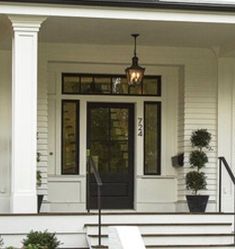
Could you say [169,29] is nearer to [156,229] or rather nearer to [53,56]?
[53,56]

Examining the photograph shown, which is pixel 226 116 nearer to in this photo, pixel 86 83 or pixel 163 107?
pixel 163 107

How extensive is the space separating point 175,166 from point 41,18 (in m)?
4.50

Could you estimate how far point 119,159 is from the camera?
46.6ft

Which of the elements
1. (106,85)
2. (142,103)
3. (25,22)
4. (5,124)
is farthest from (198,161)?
(25,22)

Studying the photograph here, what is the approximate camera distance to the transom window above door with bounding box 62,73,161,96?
13.9m

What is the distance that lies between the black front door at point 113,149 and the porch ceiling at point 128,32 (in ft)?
4.50

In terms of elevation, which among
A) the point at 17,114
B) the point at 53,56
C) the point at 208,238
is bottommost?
the point at 208,238

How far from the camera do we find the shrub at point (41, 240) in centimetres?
980

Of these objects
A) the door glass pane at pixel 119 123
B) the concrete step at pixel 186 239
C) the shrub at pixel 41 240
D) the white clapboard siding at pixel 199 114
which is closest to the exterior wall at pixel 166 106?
the white clapboard siding at pixel 199 114

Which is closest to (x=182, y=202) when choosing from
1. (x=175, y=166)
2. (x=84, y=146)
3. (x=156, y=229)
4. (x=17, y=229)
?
(x=175, y=166)

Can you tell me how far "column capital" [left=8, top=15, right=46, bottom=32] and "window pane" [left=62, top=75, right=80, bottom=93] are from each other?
3.00 meters

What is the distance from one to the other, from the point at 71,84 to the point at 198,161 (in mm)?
2765

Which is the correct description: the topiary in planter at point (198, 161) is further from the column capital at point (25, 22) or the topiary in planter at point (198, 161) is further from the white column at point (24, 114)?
the column capital at point (25, 22)

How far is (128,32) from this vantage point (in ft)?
41.0
